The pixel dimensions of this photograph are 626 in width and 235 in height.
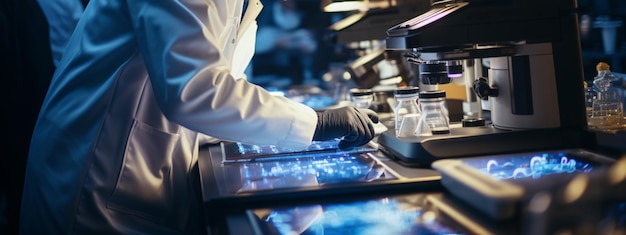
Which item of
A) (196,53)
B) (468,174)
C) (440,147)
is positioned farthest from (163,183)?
(468,174)

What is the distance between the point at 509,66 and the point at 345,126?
409 mm

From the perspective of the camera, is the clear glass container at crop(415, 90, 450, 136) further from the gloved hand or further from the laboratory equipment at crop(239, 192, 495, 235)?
the laboratory equipment at crop(239, 192, 495, 235)

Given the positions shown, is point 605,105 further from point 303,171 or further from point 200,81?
point 200,81

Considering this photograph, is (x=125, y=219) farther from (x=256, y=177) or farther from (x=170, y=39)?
(x=170, y=39)

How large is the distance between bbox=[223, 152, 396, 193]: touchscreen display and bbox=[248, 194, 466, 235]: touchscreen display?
0.10 metres

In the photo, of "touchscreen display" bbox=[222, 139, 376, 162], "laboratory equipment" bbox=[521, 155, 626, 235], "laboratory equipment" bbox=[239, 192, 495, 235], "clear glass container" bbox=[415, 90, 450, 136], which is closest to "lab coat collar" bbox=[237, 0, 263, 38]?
"touchscreen display" bbox=[222, 139, 376, 162]

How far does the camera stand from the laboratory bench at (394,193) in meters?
0.77

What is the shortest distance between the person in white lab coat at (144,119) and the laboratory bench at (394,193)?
0.10m

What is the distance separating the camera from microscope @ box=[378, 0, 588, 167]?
1390 millimetres

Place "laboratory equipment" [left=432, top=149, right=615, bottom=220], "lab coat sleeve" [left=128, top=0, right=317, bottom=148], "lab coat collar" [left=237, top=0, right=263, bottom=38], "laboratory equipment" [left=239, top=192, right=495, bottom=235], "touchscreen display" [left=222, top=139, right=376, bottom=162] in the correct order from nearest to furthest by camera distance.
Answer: "laboratory equipment" [left=432, top=149, right=615, bottom=220]
"laboratory equipment" [left=239, top=192, right=495, bottom=235]
"lab coat sleeve" [left=128, top=0, right=317, bottom=148]
"touchscreen display" [left=222, top=139, right=376, bottom=162]
"lab coat collar" [left=237, top=0, right=263, bottom=38]

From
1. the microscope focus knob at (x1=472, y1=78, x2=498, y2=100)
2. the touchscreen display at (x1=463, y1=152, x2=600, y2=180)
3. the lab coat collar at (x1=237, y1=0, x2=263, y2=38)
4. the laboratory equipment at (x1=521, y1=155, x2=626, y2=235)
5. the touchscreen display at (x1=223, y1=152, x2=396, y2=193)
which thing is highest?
the lab coat collar at (x1=237, y1=0, x2=263, y2=38)

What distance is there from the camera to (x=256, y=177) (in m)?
1.39

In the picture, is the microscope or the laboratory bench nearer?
the laboratory bench

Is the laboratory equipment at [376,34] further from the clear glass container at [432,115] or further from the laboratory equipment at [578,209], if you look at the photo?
the laboratory equipment at [578,209]
